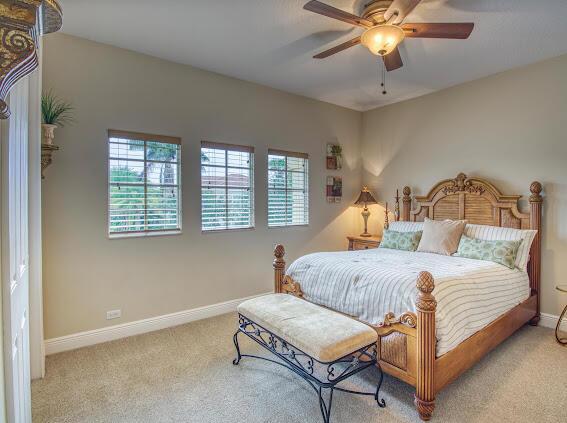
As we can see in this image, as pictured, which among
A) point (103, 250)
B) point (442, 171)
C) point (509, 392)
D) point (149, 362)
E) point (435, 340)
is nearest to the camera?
point (435, 340)

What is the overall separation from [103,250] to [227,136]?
1765 millimetres

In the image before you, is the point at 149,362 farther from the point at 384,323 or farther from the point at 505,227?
the point at 505,227

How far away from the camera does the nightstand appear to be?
435 centimetres

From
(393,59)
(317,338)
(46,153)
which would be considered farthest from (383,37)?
(46,153)

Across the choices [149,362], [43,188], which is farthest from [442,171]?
[43,188]

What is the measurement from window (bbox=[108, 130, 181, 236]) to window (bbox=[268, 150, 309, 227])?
49.1 inches

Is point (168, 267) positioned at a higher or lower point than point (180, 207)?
lower

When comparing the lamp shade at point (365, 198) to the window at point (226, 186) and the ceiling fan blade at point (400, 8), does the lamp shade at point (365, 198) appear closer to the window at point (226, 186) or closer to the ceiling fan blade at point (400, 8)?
the window at point (226, 186)

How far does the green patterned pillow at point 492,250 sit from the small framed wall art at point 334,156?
211cm

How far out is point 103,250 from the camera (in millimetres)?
2967

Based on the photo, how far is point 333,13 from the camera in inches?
75.5

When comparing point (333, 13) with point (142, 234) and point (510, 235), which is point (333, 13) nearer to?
point (142, 234)

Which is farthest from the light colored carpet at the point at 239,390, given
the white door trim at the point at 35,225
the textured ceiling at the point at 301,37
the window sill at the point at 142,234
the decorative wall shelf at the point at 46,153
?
the textured ceiling at the point at 301,37

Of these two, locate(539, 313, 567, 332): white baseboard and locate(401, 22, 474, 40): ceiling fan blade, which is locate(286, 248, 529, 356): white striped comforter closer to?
locate(539, 313, 567, 332): white baseboard
